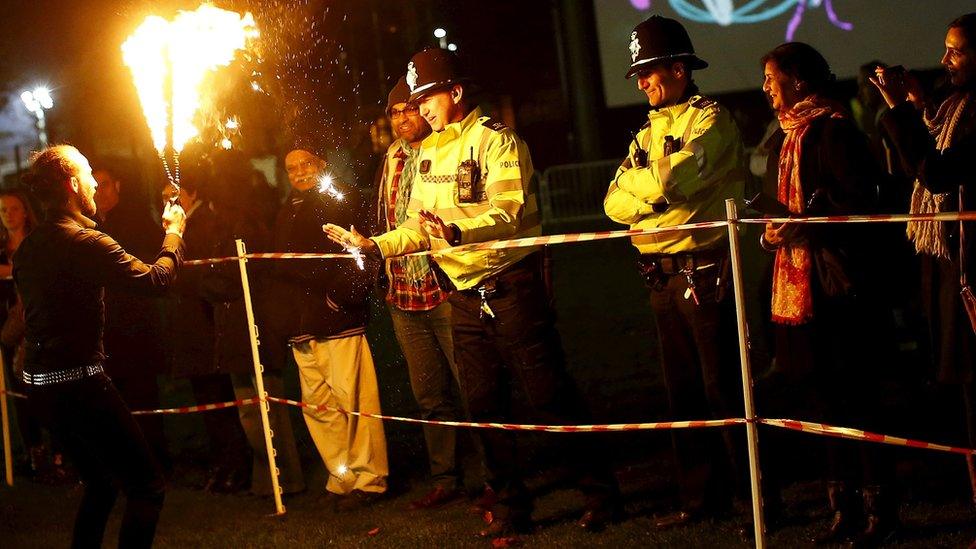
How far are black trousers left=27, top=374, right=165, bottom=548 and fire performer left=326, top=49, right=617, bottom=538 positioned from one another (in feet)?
4.40

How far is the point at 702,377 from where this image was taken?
209 inches

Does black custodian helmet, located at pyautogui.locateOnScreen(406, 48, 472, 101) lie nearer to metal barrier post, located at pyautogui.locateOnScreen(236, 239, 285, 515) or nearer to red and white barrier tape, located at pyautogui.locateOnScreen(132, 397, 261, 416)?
metal barrier post, located at pyautogui.locateOnScreen(236, 239, 285, 515)

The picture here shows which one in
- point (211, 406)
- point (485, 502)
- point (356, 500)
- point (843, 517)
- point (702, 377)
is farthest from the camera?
point (211, 406)

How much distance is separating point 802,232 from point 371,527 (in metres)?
2.89

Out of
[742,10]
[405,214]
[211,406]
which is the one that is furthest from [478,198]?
[742,10]

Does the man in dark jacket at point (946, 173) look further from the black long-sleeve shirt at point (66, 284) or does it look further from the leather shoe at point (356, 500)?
the black long-sleeve shirt at point (66, 284)

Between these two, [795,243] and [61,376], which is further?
[61,376]

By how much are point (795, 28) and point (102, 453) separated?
1650cm

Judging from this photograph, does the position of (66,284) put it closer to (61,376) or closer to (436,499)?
(61,376)

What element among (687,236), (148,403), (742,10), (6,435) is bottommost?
(6,435)

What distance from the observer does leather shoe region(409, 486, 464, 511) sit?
640cm

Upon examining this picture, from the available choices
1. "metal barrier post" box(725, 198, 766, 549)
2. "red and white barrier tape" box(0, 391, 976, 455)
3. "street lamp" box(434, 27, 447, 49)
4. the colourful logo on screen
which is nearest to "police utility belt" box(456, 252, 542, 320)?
"red and white barrier tape" box(0, 391, 976, 455)

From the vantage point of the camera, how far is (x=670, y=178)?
4.88m

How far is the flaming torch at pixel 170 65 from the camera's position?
663 centimetres
